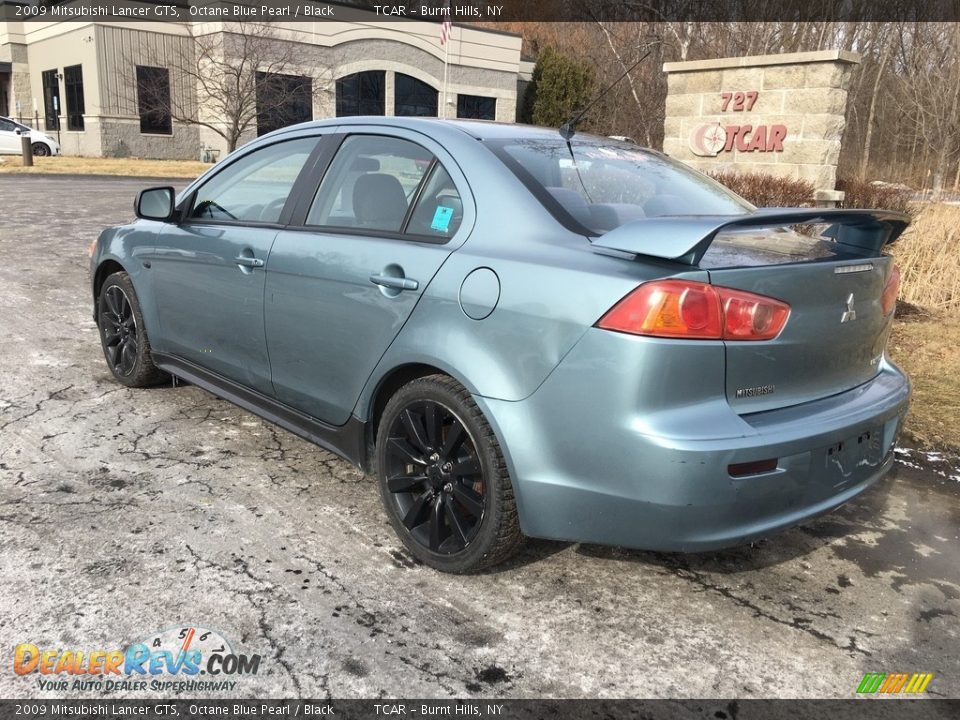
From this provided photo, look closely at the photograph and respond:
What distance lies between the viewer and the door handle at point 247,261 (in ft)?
11.6

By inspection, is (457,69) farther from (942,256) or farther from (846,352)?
(846,352)

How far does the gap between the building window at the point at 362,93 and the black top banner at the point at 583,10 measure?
2.31m

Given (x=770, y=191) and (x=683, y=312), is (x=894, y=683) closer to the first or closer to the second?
(x=683, y=312)

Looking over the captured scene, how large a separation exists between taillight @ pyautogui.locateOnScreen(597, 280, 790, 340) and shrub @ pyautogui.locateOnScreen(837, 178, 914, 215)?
7.77 m

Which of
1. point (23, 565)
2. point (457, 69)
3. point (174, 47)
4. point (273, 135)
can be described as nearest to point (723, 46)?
point (457, 69)

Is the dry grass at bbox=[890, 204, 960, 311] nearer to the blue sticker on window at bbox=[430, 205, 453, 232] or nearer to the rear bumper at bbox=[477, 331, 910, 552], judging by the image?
the rear bumper at bbox=[477, 331, 910, 552]

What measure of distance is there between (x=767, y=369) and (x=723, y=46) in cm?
2829

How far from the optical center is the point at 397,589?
2795mm

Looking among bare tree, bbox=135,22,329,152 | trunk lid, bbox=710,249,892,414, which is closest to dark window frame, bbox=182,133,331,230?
trunk lid, bbox=710,249,892,414

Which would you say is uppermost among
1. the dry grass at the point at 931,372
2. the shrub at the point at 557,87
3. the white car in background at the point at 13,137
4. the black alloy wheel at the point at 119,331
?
the shrub at the point at 557,87

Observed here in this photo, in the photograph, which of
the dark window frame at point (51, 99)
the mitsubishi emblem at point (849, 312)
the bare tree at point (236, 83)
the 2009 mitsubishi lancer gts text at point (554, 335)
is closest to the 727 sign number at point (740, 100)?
the 2009 mitsubishi lancer gts text at point (554, 335)

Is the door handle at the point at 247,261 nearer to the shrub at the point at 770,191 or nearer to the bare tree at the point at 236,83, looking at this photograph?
the shrub at the point at 770,191

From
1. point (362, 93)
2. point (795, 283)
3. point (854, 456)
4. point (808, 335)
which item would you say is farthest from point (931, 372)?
point (362, 93)

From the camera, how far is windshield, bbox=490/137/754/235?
281 cm
